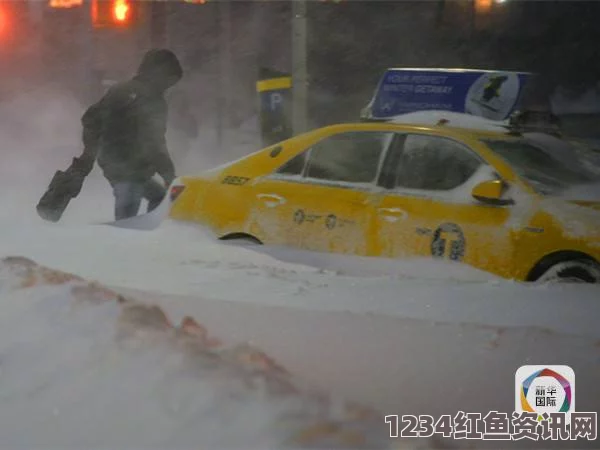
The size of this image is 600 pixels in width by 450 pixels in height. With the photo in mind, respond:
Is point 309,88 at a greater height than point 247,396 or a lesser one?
greater

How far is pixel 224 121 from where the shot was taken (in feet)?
16.0

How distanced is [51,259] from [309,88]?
4.80 ft

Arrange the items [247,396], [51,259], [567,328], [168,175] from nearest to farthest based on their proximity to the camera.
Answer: [247,396] → [567,328] → [51,259] → [168,175]

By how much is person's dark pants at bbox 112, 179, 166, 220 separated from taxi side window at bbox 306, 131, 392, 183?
752mm

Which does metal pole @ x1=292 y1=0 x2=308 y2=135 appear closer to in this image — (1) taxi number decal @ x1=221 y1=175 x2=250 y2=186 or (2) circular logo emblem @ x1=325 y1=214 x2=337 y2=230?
(1) taxi number decal @ x1=221 y1=175 x2=250 y2=186

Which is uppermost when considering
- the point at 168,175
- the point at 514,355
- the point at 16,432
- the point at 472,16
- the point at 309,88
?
the point at 472,16

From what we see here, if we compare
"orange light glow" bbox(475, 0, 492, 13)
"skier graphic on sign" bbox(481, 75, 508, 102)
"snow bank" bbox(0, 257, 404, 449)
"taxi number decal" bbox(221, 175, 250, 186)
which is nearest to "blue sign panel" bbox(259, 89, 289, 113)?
"taxi number decal" bbox(221, 175, 250, 186)

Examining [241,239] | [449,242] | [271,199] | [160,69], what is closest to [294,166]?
[271,199]

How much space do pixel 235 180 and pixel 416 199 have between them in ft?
2.97

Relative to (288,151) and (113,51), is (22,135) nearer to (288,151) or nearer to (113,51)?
(113,51)

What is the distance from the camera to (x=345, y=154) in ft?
15.3

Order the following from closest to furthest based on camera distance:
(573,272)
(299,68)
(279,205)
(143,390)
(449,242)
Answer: (143,390), (573,272), (449,242), (279,205), (299,68)

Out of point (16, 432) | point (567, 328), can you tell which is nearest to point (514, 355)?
point (567, 328)

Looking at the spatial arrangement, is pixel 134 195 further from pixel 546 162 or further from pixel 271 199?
pixel 546 162
